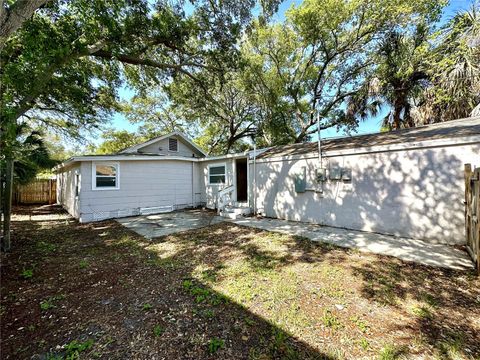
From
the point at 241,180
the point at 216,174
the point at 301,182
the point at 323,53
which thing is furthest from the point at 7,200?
the point at 323,53

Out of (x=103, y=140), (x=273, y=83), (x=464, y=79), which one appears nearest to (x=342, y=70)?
(x=273, y=83)

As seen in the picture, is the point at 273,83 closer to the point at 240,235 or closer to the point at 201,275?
the point at 240,235

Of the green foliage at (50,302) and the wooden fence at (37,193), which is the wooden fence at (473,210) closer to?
the green foliage at (50,302)

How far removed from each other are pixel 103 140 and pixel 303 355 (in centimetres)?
2546

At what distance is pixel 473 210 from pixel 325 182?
342 cm

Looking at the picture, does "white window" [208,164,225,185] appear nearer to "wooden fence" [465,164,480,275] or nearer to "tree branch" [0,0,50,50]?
"tree branch" [0,0,50,50]

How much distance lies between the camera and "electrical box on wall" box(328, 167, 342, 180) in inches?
253

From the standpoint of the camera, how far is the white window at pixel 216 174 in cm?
1027

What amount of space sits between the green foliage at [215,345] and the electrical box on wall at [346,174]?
558cm

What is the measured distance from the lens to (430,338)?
6.99 feet

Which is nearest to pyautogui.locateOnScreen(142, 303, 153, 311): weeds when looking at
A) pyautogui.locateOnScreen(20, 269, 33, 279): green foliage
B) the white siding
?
pyautogui.locateOnScreen(20, 269, 33, 279): green foliage

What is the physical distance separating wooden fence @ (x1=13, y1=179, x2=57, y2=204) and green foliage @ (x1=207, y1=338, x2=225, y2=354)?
1652 cm

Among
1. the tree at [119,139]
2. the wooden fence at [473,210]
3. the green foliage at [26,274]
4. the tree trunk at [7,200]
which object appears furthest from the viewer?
the tree at [119,139]

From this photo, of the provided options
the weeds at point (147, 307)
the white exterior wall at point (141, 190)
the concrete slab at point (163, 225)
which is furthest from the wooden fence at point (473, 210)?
the white exterior wall at point (141, 190)
